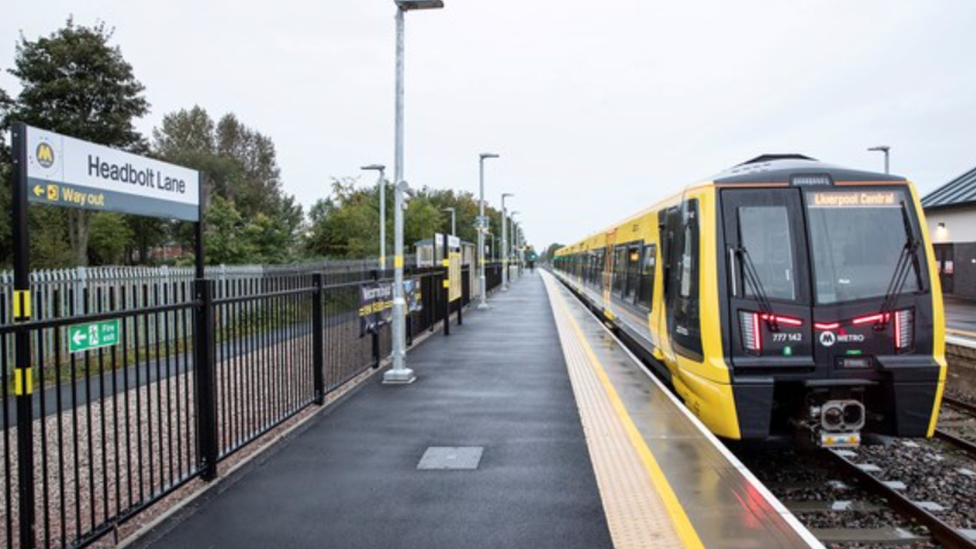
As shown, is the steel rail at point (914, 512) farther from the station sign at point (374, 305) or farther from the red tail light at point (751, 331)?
the station sign at point (374, 305)

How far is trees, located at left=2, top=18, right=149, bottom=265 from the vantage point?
36.2m

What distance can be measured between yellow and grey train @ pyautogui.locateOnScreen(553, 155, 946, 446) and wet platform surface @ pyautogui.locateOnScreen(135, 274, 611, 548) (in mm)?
1651

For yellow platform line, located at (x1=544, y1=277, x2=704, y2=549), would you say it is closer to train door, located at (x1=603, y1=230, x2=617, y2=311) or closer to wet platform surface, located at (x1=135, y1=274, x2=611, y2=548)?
wet platform surface, located at (x1=135, y1=274, x2=611, y2=548)

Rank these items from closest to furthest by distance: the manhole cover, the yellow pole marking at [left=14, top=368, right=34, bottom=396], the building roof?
the yellow pole marking at [left=14, top=368, right=34, bottom=396] < the manhole cover < the building roof

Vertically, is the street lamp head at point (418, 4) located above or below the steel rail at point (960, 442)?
above

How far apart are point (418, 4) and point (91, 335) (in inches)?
267

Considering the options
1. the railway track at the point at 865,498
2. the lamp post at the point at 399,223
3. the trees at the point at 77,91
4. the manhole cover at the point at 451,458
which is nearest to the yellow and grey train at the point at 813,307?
the railway track at the point at 865,498

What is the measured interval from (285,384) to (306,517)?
2865 mm

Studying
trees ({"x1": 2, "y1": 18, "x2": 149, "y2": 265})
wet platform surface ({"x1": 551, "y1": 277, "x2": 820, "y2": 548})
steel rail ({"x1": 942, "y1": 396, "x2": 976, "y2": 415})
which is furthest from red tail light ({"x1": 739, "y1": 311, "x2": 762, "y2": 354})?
trees ({"x1": 2, "y1": 18, "x2": 149, "y2": 265})

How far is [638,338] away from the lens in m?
11.5

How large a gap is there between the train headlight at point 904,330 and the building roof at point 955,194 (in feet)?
91.9

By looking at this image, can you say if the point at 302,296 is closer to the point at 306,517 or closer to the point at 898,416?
the point at 306,517

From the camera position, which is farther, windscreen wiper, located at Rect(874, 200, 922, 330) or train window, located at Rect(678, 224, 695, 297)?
train window, located at Rect(678, 224, 695, 297)

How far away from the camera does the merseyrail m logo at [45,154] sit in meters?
3.70
